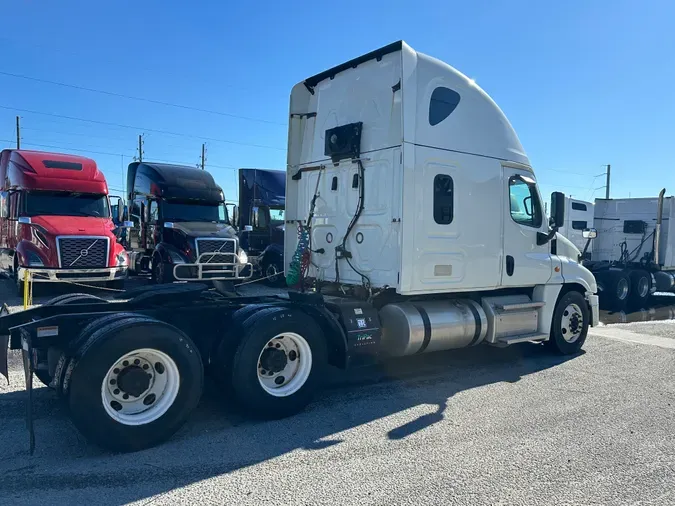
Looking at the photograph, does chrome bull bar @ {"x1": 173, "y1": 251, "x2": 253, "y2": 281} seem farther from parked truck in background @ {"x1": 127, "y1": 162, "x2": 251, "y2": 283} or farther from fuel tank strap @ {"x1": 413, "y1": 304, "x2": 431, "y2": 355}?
fuel tank strap @ {"x1": 413, "y1": 304, "x2": 431, "y2": 355}

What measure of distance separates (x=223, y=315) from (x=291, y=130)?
3.44 meters

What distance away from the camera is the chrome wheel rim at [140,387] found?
4.21 metres

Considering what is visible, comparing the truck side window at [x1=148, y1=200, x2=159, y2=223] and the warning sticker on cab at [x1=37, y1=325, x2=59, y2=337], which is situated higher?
the truck side window at [x1=148, y1=200, x2=159, y2=223]

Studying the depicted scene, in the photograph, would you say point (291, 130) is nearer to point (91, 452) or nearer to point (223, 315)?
point (223, 315)

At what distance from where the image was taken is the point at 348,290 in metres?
6.95

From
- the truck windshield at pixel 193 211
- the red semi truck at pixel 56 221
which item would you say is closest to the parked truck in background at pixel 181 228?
the truck windshield at pixel 193 211

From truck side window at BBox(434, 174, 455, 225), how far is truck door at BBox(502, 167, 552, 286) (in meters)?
1.11

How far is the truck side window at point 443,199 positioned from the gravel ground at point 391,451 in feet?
6.66

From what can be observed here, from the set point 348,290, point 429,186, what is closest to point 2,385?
point 348,290

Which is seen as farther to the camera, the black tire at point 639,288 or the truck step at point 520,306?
the black tire at point 639,288

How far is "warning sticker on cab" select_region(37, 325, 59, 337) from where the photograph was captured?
411 cm

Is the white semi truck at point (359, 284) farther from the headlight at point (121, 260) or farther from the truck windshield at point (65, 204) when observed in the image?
the truck windshield at point (65, 204)

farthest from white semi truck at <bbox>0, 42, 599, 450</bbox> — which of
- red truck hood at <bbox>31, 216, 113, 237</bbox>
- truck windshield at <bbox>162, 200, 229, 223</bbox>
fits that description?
truck windshield at <bbox>162, 200, 229, 223</bbox>

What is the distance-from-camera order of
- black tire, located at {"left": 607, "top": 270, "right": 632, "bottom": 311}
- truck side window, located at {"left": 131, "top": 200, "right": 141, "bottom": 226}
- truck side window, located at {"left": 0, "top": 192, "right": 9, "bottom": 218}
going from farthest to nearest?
truck side window, located at {"left": 131, "top": 200, "right": 141, "bottom": 226}
black tire, located at {"left": 607, "top": 270, "right": 632, "bottom": 311}
truck side window, located at {"left": 0, "top": 192, "right": 9, "bottom": 218}
